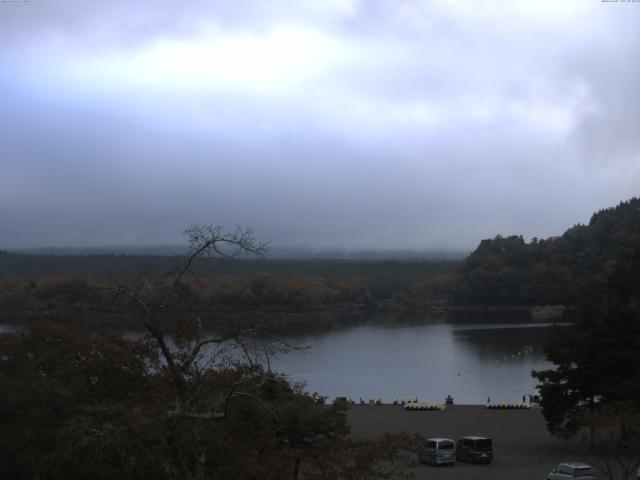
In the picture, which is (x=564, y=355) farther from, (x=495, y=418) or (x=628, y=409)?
(x=495, y=418)

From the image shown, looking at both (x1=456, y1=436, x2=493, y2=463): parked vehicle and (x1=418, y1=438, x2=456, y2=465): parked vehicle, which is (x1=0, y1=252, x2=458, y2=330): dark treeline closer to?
(x1=456, y1=436, x2=493, y2=463): parked vehicle

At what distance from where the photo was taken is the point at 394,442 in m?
7.48

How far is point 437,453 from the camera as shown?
16.3 meters

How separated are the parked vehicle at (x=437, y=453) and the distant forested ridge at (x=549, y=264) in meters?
66.7

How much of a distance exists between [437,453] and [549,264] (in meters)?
77.6

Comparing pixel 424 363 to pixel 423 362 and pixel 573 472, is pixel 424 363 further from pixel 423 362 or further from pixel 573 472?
pixel 573 472

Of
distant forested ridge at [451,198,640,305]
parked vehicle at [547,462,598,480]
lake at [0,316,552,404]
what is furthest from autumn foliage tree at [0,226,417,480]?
distant forested ridge at [451,198,640,305]

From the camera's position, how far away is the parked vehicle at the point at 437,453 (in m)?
16.3

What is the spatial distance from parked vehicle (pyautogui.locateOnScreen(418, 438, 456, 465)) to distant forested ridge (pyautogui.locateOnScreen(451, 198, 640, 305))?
6666 centimetres

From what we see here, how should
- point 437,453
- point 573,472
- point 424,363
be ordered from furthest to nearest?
point 424,363, point 437,453, point 573,472

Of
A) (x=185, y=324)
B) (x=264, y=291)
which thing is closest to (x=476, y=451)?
(x=185, y=324)

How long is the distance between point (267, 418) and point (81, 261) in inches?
5297

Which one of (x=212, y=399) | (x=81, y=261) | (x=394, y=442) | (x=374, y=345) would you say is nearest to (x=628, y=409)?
(x=394, y=442)

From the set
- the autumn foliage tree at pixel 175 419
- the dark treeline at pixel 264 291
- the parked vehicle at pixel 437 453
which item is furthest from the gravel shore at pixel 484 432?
the dark treeline at pixel 264 291
